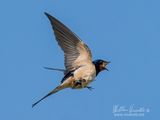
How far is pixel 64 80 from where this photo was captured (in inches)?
199

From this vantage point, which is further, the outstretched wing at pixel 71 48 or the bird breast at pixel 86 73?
the outstretched wing at pixel 71 48

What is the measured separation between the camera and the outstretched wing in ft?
17.2

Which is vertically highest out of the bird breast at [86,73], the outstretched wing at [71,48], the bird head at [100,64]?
the outstretched wing at [71,48]

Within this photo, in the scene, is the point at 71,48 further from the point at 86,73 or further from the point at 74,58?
the point at 86,73

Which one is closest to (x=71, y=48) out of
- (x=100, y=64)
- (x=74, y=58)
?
(x=74, y=58)

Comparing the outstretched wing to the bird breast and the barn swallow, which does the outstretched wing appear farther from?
the bird breast

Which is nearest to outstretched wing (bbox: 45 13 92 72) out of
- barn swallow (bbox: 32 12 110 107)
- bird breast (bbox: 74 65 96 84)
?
barn swallow (bbox: 32 12 110 107)

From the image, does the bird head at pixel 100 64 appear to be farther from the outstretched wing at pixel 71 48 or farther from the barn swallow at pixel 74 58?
the outstretched wing at pixel 71 48

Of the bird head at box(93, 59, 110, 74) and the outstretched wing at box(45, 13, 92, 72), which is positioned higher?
the outstretched wing at box(45, 13, 92, 72)

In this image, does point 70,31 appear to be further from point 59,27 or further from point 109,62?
point 109,62

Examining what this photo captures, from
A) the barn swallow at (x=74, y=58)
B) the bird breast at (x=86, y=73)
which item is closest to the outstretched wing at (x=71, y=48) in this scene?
the barn swallow at (x=74, y=58)

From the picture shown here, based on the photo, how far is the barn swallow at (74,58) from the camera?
5059 millimetres

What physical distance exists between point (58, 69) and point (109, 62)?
0.64 metres

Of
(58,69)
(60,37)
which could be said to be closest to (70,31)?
(60,37)
